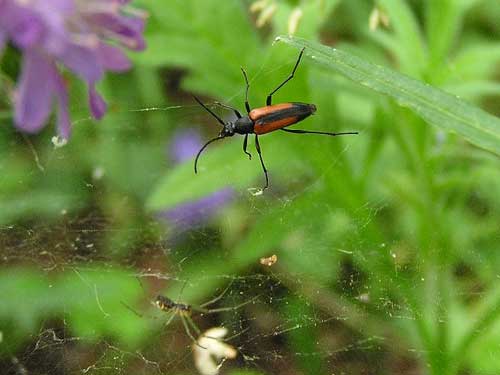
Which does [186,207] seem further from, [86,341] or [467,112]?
[467,112]

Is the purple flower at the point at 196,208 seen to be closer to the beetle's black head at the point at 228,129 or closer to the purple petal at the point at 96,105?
the beetle's black head at the point at 228,129

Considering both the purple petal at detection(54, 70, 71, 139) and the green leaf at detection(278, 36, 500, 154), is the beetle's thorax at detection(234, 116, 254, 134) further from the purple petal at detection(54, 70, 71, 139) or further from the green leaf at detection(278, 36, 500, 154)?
the purple petal at detection(54, 70, 71, 139)

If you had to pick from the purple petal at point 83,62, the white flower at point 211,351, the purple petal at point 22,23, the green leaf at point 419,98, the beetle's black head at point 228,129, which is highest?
the purple petal at point 22,23

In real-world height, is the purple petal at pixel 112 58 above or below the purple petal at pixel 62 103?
above

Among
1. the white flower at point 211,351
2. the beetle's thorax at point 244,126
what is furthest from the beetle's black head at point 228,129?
the white flower at point 211,351

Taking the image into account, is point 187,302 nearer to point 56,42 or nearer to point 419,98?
point 419,98

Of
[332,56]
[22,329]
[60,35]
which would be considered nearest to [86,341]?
[22,329]

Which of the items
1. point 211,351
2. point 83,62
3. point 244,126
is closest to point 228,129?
point 244,126
